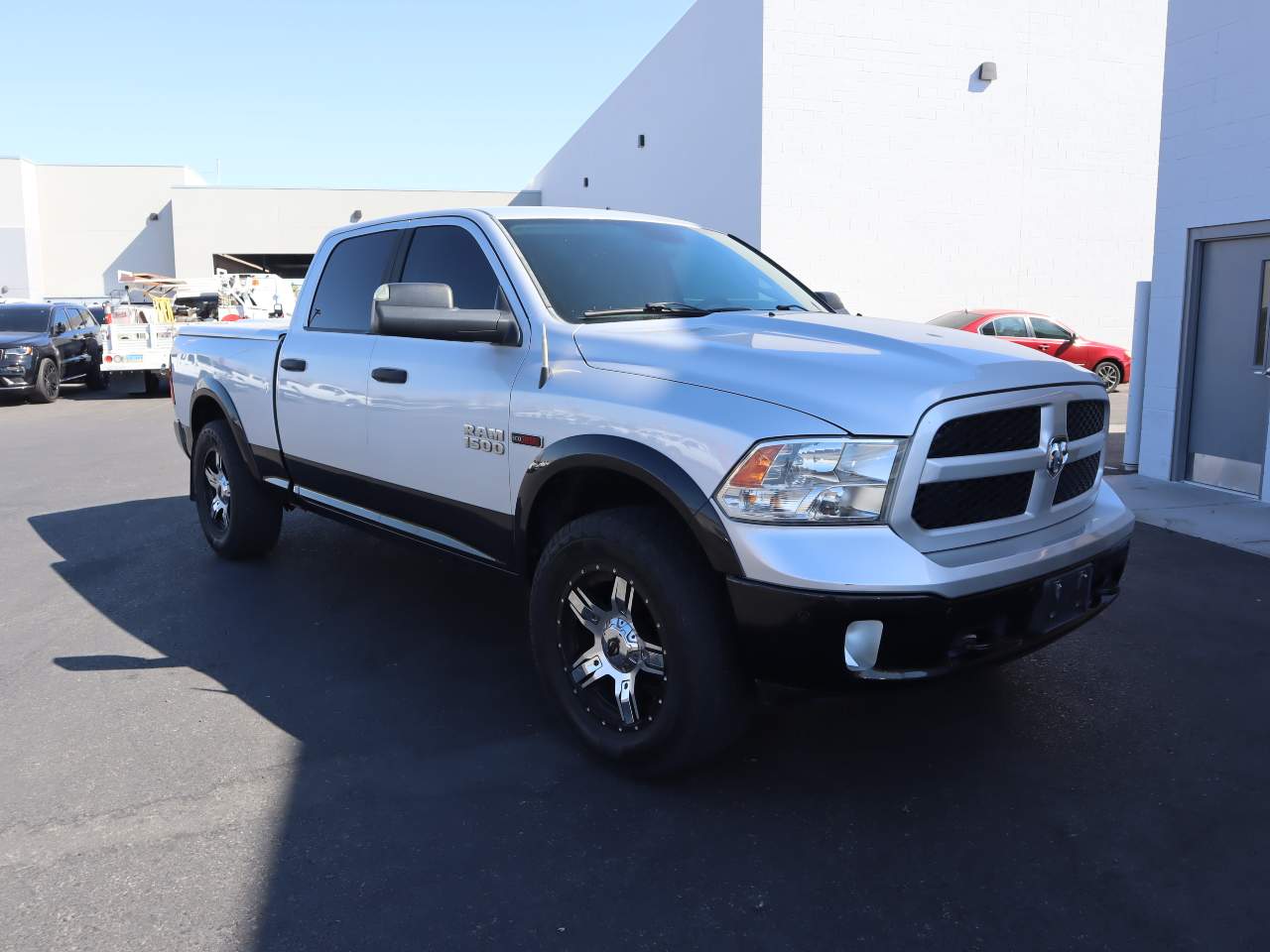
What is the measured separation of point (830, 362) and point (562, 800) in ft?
5.54

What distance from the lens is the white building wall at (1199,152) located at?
7.89 meters

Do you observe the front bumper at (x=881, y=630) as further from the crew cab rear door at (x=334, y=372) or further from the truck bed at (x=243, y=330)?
the truck bed at (x=243, y=330)

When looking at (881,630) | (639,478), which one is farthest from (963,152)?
(881,630)

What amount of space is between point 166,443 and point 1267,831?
12.1m

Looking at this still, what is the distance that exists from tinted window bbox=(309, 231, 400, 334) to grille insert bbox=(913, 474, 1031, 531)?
303 centimetres

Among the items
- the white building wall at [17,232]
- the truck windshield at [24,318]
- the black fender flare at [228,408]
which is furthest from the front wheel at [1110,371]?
the white building wall at [17,232]

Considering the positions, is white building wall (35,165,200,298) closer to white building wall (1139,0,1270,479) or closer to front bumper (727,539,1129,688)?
white building wall (1139,0,1270,479)

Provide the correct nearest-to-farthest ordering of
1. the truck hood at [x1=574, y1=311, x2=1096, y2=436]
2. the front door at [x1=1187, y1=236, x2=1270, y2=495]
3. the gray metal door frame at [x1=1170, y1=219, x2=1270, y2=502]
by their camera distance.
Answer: the truck hood at [x1=574, y1=311, x2=1096, y2=436] < the front door at [x1=1187, y1=236, x2=1270, y2=495] < the gray metal door frame at [x1=1170, y1=219, x2=1270, y2=502]

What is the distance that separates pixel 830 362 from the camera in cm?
328

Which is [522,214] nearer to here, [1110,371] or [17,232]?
[1110,371]

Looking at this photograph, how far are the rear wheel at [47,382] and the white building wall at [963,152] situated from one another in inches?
496

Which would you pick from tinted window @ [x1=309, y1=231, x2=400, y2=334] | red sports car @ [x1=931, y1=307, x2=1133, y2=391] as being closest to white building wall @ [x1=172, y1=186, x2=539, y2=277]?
red sports car @ [x1=931, y1=307, x2=1133, y2=391]

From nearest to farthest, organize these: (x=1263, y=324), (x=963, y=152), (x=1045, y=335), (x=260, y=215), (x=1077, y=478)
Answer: (x=1077, y=478)
(x=1263, y=324)
(x=1045, y=335)
(x=963, y=152)
(x=260, y=215)

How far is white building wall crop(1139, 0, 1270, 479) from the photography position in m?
7.89
